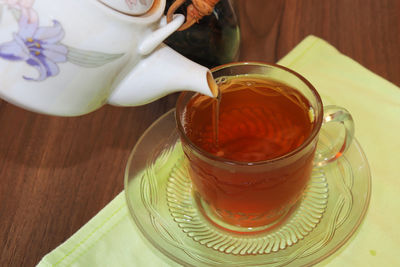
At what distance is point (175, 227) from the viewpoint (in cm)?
74

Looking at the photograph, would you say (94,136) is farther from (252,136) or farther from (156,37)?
(156,37)

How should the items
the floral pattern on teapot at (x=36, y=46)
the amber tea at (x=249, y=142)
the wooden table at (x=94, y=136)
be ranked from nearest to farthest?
the floral pattern on teapot at (x=36, y=46)
the amber tea at (x=249, y=142)
the wooden table at (x=94, y=136)

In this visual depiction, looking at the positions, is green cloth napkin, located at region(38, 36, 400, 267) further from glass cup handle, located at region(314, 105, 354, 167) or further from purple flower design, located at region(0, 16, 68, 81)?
purple flower design, located at region(0, 16, 68, 81)

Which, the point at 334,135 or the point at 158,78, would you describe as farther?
the point at 334,135

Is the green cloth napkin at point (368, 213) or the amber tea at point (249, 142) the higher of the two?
the amber tea at point (249, 142)

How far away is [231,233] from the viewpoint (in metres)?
0.73

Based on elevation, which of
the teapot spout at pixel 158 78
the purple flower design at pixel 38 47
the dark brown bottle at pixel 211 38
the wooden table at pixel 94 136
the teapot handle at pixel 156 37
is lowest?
the wooden table at pixel 94 136

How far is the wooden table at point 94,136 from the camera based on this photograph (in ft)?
2.54

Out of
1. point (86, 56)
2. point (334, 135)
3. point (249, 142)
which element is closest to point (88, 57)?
point (86, 56)

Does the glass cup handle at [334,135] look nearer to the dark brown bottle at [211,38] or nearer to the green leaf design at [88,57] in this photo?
the dark brown bottle at [211,38]

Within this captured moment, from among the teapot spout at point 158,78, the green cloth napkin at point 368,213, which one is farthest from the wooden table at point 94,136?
the teapot spout at point 158,78

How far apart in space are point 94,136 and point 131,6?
437 millimetres

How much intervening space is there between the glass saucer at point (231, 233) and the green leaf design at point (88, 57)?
12.0 inches

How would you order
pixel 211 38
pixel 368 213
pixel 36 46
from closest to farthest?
pixel 36 46 → pixel 368 213 → pixel 211 38
